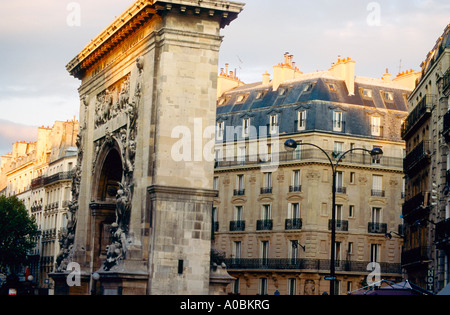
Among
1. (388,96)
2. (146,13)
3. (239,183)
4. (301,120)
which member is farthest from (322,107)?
(146,13)

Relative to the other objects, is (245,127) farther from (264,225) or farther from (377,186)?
(377,186)

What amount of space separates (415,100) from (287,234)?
13416 millimetres

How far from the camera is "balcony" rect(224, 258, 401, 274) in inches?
→ 2355

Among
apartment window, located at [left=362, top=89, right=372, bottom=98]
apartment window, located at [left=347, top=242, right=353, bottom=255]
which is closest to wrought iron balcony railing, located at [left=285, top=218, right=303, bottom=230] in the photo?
apartment window, located at [left=347, top=242, right=353, bottom=255]

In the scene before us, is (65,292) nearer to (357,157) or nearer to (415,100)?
(415,100)

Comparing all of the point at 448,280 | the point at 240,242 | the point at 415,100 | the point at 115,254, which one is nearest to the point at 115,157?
the point at 115,254

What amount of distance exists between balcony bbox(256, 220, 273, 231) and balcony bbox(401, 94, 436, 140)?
12171mm

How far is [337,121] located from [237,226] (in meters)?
9.84

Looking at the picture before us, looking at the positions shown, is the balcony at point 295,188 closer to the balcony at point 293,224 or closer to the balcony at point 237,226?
the balcony at point 293,224

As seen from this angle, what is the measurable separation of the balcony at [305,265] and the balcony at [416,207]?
828cm

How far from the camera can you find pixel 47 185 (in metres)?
81.1

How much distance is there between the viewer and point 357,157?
62.8 m

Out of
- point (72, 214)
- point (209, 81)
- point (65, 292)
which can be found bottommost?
point (65, 292)

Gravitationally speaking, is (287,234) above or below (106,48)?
below
